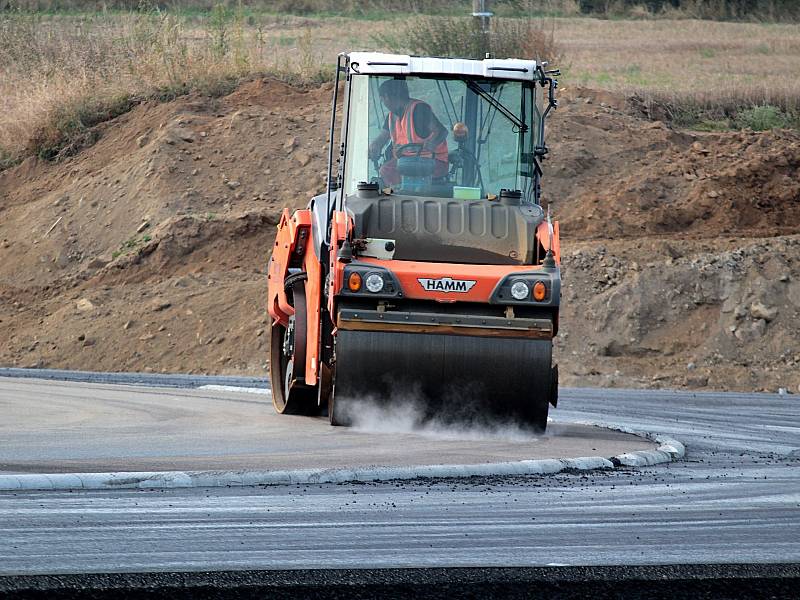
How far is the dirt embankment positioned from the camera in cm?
2070

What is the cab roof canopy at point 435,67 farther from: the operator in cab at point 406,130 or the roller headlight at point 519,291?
the roller headlight at point 519,291

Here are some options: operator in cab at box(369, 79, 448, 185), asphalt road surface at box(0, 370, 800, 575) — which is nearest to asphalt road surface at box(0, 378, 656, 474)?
asphalt road surface at box(0, 370, 800, 575)

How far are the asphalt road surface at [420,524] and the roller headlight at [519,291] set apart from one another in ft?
6.73

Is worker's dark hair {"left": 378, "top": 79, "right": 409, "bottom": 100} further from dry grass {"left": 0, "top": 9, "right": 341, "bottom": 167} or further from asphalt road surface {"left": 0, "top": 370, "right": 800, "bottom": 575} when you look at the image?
dry grass {"left": 0, "top": 9, "right": 341, "bottom": 167}

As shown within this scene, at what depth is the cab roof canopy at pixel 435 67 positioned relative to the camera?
37.8 feet

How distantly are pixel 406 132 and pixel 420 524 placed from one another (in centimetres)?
560

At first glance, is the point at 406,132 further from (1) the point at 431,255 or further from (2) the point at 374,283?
(2) the point at 374,283

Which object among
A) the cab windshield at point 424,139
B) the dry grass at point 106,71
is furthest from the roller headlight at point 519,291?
the dry grass at point 106,71

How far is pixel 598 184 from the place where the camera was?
2617 cm

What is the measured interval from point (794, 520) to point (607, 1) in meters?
50.1

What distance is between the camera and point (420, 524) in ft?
21.7

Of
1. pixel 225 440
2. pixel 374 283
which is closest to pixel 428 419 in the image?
pixel 374 283

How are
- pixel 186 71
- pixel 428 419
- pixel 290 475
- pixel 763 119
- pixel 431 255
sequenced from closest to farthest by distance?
pixel 290 475 < pixel 428 419 < pixel 431 255 < pixel 763 119 < pixel 186 71

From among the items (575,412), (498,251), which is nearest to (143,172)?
(575,412)
